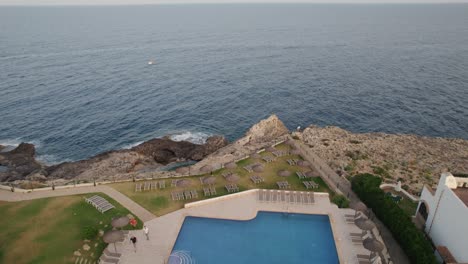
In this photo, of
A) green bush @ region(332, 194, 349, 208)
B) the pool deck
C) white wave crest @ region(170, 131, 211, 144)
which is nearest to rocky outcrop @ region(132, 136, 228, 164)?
white wave crest @ region(170, 131, 211, 144)

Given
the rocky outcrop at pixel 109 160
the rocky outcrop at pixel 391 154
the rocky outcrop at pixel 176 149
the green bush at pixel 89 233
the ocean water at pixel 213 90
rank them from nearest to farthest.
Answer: the green bush at pixel 89 233 → the rocky outcrop at pixel 391 154 → the rocky outcrop at pixel 109 160 → the rocky outcrop at pixel 176 149 → the ocean water at pixel 213 90

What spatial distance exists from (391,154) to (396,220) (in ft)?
88.5

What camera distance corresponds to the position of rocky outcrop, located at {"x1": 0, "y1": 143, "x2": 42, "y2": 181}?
53.9 m

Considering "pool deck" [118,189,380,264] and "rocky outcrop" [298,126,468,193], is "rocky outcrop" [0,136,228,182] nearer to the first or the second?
"rocky outcrop" [298,126,468,193]

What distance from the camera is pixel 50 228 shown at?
3216 centimetres

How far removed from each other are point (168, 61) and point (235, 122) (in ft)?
202

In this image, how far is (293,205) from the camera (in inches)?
1417

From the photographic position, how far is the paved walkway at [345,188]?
30.3 m

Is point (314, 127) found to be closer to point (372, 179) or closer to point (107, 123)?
point (372, 179)

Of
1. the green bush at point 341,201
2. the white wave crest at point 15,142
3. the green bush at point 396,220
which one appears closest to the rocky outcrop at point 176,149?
the white wave crest at point 15,142

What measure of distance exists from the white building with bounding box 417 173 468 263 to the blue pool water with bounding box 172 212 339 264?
9937 mm

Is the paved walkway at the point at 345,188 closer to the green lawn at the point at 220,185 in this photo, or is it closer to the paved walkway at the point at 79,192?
the green lawn at the point at 220,185

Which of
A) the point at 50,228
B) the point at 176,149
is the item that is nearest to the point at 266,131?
the point at 176,149

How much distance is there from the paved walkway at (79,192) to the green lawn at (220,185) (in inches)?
26.2
